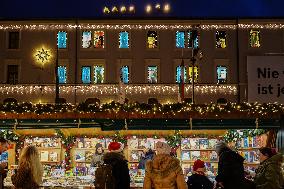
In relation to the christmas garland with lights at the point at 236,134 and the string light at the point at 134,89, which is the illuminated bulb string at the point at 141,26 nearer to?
the string light at the point at 134,89

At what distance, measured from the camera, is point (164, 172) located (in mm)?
7121

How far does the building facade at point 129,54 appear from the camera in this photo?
122ft

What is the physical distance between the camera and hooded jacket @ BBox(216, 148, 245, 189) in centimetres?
810

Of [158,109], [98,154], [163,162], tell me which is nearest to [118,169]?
[163,162]

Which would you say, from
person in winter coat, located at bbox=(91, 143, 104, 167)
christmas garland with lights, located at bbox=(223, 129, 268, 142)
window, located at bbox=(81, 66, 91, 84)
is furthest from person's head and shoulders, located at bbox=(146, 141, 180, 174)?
window, located at bbox=(81, 66, 91, 84)

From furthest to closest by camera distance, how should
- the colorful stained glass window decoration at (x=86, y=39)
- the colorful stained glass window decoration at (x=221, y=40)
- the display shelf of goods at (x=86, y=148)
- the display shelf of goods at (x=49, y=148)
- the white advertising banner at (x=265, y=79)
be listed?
the colorful stained glass window decoration at (x=86, y=39)
the colorful stained glass window decoration at (x=221, y=40)
the display shelf of goods at (x=49, y=148)
the display shelf of goods at (x=86, y=148)
the white advertising banner at (x=265, y=79)

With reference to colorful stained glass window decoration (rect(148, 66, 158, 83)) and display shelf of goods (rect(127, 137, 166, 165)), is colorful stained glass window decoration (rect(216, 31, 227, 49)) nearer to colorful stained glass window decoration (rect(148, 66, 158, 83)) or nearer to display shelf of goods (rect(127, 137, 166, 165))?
colorful stained glass window decoration (rect(148, 66, 158, 83))

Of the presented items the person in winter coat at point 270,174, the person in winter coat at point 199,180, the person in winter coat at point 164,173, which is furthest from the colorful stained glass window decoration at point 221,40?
the person in winter coat at point 164,173

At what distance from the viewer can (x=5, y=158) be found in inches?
566

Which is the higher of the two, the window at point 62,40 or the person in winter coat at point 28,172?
the window at point 62,40

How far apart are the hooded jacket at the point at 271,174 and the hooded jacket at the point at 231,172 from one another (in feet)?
1.69

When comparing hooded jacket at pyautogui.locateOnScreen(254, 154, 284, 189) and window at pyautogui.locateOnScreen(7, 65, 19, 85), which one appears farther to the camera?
window at pyautogui.locateOnScreen(7, 65, 19, 85)

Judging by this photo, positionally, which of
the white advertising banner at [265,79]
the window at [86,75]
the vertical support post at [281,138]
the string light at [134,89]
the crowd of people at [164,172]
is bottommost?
the crowd of people at [164,172]

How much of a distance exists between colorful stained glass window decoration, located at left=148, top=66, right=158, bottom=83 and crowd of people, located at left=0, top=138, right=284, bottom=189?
28.5m
